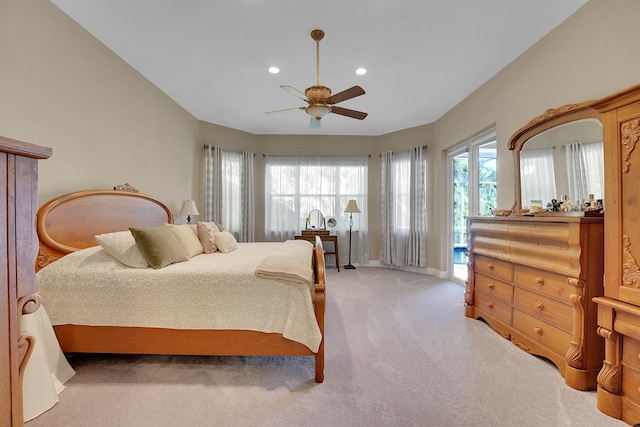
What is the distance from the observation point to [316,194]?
18.6 feet

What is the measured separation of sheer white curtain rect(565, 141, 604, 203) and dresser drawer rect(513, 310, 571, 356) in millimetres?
992

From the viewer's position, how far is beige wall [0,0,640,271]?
6.61 ft

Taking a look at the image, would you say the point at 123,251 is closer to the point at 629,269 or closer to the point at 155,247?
the point at 155,247

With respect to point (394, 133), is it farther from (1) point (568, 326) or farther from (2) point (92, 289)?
(2) point (92, 289)

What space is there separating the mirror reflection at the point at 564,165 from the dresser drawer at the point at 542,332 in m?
0.95

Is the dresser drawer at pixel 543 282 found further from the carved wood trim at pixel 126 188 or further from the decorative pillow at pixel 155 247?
the carved wood trim at pixel 126 188

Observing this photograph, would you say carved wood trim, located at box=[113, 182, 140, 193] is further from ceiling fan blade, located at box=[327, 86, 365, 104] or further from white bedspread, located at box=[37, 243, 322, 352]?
ceiling fan blade, located at box=[327, 86, 365, 104]

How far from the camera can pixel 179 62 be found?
121 inches

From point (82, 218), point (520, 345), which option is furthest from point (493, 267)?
point (82, 218)

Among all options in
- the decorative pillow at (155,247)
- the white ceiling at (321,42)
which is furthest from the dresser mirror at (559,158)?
the decorative pillow at (155,247)

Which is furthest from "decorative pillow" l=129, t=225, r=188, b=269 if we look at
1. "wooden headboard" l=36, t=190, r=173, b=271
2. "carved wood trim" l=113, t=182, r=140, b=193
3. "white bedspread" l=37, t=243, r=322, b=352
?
"carved wood trim" l=113, t=182, r=140, b=193

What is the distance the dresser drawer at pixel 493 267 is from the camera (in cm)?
250

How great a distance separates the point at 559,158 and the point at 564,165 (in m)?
0.10

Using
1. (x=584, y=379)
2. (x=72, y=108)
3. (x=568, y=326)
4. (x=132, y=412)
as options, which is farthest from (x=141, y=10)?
(x=584, y=379)
